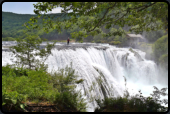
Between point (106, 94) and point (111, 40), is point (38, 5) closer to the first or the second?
point (106, 94)

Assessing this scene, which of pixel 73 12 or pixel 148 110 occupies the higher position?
pixel 73 12

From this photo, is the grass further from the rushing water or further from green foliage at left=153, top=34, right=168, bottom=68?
green foliage at left=153, top=34, right=168, bottom=68

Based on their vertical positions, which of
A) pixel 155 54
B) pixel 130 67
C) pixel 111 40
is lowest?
pixel 130 67

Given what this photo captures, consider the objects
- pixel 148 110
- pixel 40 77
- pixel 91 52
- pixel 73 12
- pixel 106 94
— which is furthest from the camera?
pixel 91 52

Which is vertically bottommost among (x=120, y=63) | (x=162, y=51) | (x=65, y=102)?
(x=120, y=63)

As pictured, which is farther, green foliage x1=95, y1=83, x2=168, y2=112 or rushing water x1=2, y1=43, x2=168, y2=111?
rushing water x1=2, y1=43, x2=168, y2=111

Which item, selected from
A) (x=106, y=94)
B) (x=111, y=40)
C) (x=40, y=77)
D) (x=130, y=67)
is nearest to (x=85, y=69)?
(x=106, y=94)

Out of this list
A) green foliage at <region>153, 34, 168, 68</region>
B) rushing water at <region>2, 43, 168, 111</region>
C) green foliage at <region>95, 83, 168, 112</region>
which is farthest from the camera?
green foliage at <region>153, 34, 168, 68</region>

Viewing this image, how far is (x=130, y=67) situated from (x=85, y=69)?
7.88 metres

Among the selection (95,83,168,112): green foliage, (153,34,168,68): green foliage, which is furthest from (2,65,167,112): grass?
(153,34,168,68): green foliage

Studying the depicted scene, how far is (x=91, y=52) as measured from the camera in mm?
11109

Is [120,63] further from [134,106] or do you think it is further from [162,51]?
[134,106]

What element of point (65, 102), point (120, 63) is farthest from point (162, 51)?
point (65, 102)

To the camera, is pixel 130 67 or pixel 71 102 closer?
pixel 71 102
